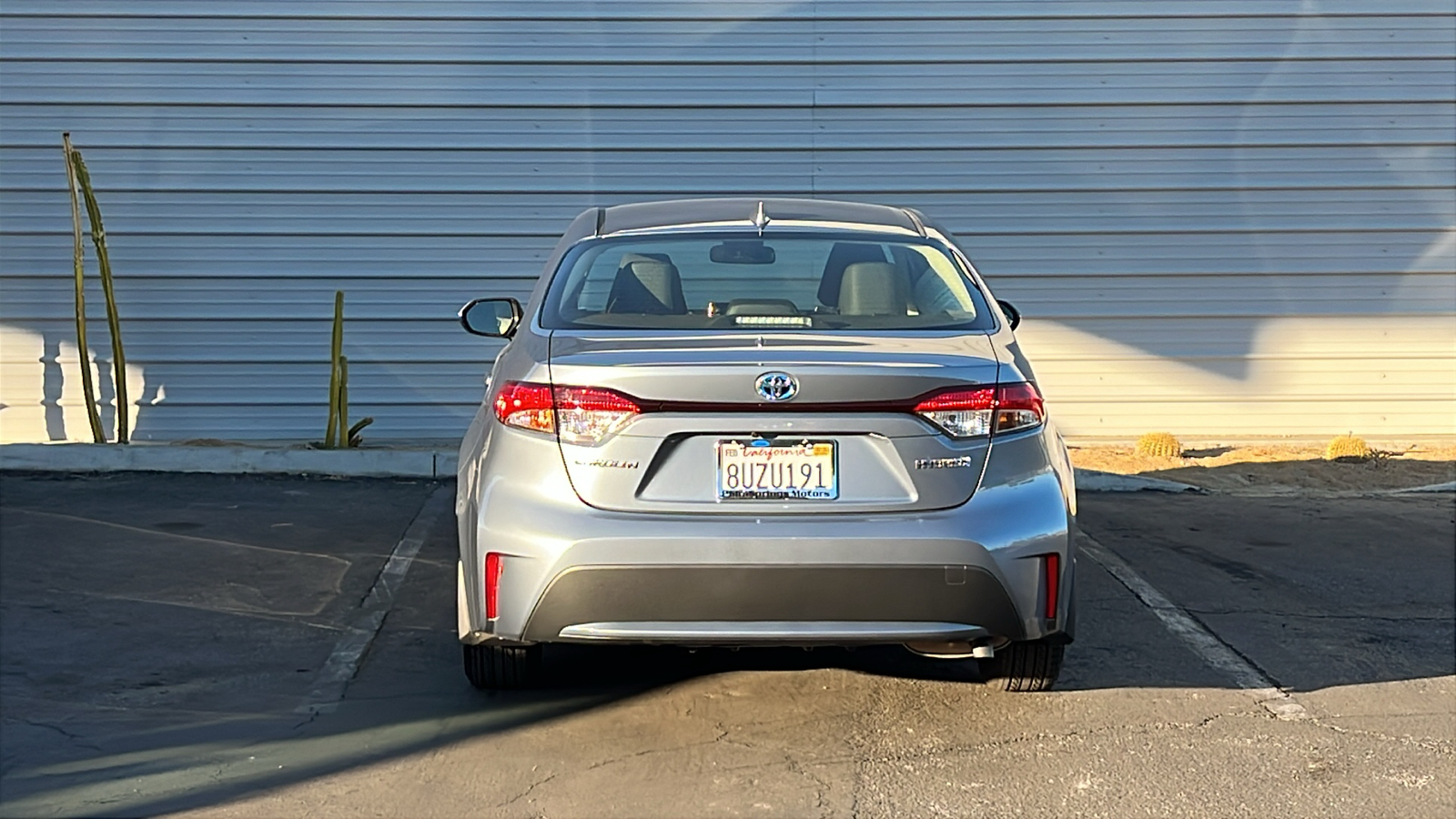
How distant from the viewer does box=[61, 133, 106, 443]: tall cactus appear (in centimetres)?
948

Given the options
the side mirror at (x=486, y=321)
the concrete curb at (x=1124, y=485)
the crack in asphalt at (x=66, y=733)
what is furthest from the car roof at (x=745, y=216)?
the concrete curb at (x=1124, y=485)

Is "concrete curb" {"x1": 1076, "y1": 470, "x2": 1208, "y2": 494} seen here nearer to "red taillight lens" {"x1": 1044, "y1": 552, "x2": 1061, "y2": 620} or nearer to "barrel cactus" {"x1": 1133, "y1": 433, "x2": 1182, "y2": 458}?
"barrel cactus" {"x1": 1133, "y1": 433, "x2": 1182, "y2": 458}

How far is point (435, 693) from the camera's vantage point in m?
5.00

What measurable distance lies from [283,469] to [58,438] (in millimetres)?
2083

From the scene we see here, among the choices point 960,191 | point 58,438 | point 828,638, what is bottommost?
point 58,438

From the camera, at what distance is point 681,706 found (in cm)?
486

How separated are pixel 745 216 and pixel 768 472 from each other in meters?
1.54

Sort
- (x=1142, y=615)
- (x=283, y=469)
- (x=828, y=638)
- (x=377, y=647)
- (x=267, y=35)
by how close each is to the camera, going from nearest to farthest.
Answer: (x=828, y=638)
(x=377, y=647)
(x=1142, y=615)
(x=283, y=469)
(x=267, y=35)

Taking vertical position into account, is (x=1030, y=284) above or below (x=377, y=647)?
above

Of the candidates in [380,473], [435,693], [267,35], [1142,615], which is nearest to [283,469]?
[380,473]

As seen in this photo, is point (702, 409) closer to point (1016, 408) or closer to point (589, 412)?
point (589, 412)

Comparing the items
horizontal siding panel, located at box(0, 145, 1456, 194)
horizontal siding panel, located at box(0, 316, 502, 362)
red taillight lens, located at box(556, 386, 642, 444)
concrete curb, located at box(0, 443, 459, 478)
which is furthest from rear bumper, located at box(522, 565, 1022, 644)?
horizontal siding panel, located at box(0, 145, 1456, 194)

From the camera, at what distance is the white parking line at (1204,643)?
4.91 m

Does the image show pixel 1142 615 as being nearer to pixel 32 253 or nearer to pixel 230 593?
pixel 230 593
